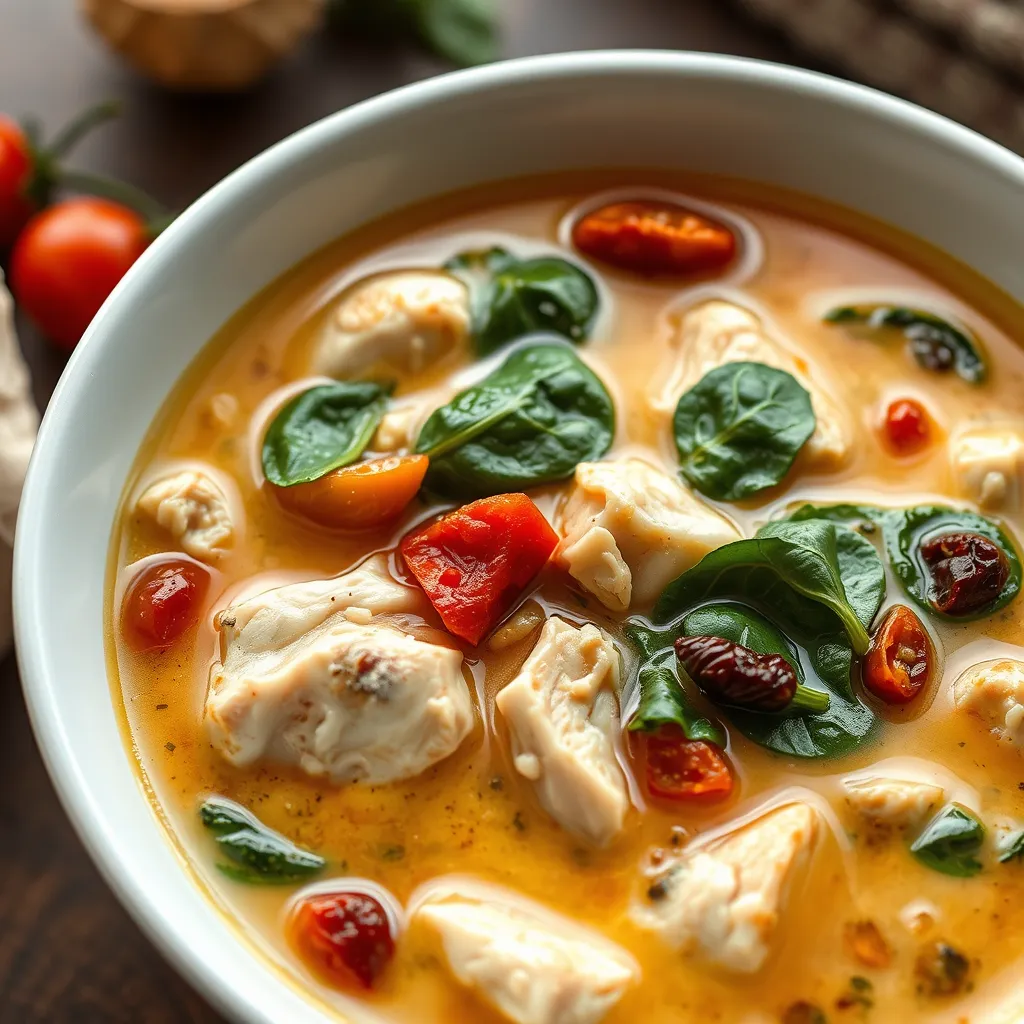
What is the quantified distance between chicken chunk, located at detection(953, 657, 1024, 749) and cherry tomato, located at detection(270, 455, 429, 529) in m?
1.23

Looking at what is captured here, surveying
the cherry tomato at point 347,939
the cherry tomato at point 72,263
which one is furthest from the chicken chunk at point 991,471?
the cherry tomato at point 72,263

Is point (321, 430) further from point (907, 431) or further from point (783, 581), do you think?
point (907, 431)

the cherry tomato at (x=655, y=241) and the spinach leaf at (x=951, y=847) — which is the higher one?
the cherry tomato at (x=655, y=241)

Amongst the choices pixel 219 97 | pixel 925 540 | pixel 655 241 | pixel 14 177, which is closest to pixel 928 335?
pixel 925 540

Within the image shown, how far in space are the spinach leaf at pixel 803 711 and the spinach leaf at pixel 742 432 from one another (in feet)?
1.03

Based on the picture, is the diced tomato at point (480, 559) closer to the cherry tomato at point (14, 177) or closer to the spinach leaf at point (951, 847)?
the spinach leaf at point (951, 847)

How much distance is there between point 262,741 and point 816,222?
72.0 inches

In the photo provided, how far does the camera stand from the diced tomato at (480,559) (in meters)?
2.65

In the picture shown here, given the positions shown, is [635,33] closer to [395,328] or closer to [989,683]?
[395,328]

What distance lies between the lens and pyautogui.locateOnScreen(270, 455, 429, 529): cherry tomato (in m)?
2.73

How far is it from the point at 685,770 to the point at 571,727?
0.79 feet

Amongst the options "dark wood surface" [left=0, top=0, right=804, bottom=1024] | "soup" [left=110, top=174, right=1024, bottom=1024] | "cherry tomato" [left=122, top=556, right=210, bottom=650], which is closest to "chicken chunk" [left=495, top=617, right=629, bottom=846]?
"soup" [left=110, top=174, right=1024, bottom=1024]

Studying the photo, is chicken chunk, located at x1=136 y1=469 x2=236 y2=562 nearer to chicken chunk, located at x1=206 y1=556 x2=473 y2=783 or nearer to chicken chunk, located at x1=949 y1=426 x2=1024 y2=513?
chicken chunk, located at x1=206 y1=556 x2=473 y2=783

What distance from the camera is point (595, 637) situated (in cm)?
262
